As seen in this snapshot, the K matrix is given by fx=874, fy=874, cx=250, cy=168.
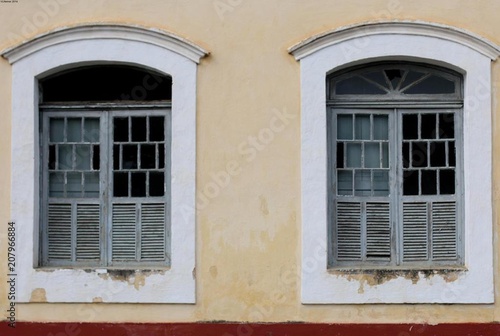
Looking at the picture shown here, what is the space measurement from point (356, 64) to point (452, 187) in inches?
60.0

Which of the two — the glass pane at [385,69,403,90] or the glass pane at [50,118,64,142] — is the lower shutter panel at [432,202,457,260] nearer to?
the glass pane at [385,69,403,90]

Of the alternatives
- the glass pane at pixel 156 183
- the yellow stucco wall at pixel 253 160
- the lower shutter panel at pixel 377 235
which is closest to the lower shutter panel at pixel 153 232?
the glass pane at pixel 156 183

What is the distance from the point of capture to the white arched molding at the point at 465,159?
8.27 m

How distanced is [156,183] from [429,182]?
106 inches

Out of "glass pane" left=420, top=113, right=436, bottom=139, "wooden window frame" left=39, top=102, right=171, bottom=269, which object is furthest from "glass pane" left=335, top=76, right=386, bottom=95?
"wooden window frame" left=39, top=102, right=171, bottom=269

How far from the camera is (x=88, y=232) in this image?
8.65 metres

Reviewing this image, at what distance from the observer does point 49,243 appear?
8672 mm

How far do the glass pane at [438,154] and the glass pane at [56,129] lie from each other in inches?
144

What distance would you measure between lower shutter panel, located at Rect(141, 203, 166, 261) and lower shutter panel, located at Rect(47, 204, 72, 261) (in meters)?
0.74

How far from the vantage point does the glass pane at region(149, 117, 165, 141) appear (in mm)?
8648

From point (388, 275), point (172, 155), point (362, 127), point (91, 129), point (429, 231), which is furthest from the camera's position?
point (91, 129)

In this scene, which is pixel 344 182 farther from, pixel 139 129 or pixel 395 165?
pixel 139 129

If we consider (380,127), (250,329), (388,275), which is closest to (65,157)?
(250,329)

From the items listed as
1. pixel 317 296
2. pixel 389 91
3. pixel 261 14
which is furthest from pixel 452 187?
pixel 261 14
